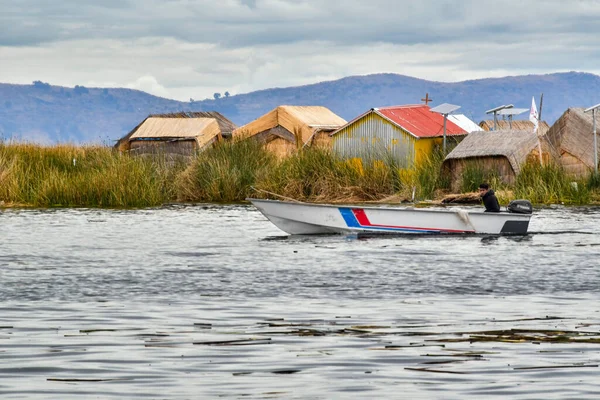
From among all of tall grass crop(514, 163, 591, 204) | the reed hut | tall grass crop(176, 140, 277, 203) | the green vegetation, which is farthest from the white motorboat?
the reed hut

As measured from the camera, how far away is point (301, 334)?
1278 centimetres

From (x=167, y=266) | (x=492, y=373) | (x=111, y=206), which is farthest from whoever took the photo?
(x=111, y=206)

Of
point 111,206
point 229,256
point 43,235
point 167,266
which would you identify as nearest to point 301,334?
point 167,266

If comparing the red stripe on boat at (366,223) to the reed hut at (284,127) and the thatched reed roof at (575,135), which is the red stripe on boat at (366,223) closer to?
the thatched reed roof at (575,135)

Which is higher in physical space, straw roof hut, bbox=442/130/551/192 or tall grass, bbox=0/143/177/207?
straw roof hut, bbox=442/130/551/192

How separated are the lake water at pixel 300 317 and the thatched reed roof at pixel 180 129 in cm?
3535

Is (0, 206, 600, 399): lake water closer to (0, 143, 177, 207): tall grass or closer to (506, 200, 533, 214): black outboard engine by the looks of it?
(506, 200, 533, 214): black outboard engine

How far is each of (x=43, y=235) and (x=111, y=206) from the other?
10.8 metres

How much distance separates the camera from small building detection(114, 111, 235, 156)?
6178 cm

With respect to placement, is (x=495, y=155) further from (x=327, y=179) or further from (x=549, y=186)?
(x=327, y=179)

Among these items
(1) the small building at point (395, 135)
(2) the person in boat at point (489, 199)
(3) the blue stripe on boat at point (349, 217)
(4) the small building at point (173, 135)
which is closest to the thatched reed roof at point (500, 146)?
(1) the small building at point (395, 135)

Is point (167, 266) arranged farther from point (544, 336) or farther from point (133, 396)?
point (133, 396)

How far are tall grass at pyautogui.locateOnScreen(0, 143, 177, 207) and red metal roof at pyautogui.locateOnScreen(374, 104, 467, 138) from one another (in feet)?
44.2

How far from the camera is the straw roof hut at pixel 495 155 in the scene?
144 ft
